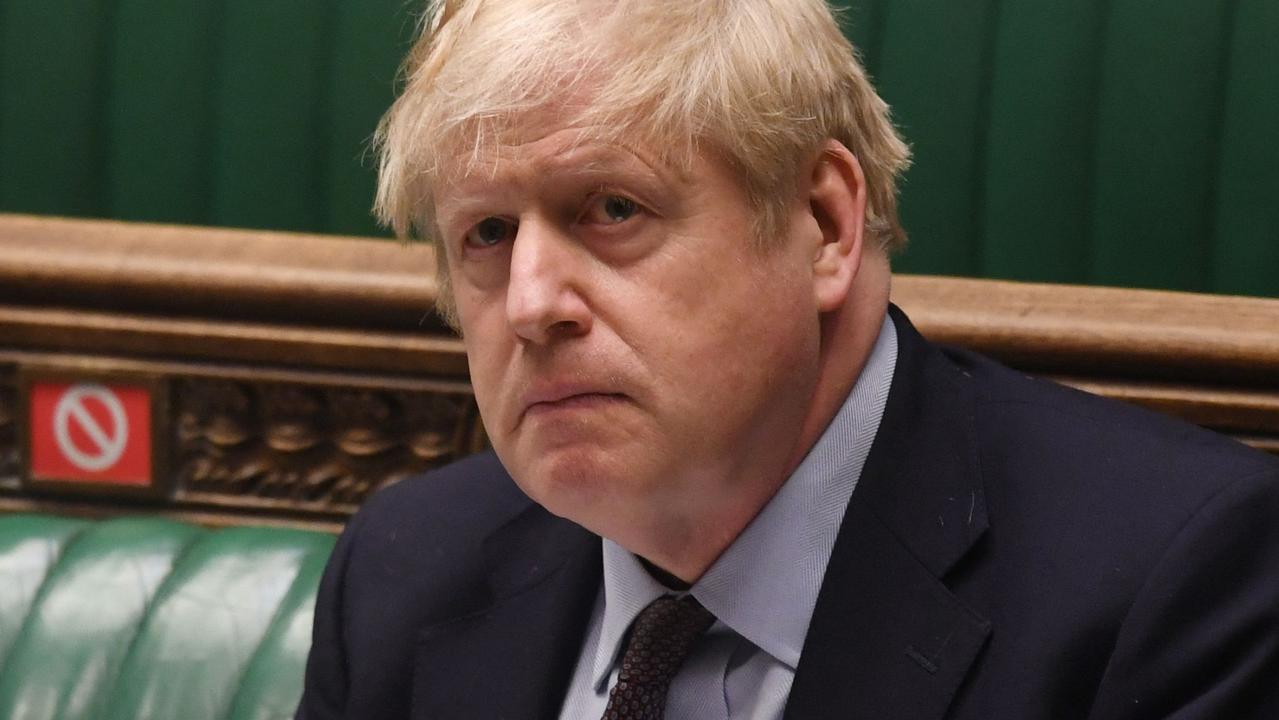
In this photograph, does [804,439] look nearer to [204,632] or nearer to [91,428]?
[204,632]

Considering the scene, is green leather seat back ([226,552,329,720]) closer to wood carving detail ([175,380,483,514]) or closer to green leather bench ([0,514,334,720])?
green leather bench ([0,514,334,720])

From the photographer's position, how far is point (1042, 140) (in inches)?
62.5

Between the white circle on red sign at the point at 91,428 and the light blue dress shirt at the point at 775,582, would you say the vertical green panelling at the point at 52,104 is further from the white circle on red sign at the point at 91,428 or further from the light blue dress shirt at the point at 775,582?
the light blue dress shirt at the point at 775,582

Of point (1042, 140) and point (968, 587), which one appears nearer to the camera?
point (968, 587)

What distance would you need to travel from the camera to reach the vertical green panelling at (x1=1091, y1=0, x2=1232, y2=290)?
5.11 feet

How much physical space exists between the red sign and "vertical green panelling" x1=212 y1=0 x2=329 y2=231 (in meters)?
0.24

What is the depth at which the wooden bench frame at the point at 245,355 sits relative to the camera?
1581 millimetres

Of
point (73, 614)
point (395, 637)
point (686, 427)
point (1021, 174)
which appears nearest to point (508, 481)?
point (395, 637)

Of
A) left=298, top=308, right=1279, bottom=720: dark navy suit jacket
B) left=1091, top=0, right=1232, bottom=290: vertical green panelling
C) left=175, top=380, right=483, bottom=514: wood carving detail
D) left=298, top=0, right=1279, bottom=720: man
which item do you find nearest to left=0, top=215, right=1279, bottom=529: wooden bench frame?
left=175, top=380, right=483, bottom=514: wood carving detail

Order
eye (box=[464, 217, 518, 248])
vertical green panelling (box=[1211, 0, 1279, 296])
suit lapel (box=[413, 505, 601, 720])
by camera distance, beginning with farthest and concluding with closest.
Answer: vertical green panelling (box=[1211, 0, 1279, 296]) → suit lapel (box=[413, 505, 601, 720]) → eye (box=[464, 217, 518, 248])

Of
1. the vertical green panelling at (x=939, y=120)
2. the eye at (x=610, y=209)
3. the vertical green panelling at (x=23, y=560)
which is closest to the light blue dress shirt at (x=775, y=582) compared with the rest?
the eye at (x=610, y=209)

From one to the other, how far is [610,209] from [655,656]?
1.01ft

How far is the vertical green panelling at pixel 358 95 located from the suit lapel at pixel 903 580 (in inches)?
31.4

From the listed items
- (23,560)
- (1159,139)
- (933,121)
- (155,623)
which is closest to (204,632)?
(155,623)
